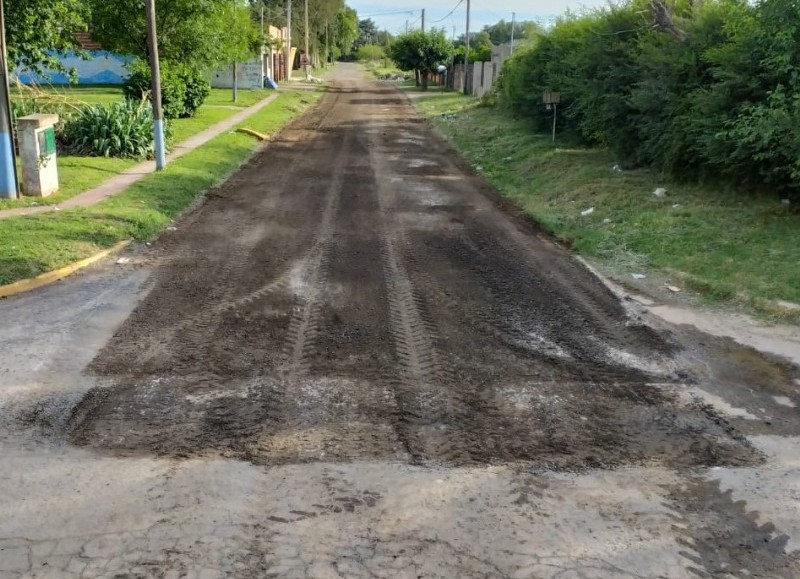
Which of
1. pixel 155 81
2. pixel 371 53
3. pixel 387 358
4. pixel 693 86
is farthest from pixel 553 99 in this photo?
pixel 371 53

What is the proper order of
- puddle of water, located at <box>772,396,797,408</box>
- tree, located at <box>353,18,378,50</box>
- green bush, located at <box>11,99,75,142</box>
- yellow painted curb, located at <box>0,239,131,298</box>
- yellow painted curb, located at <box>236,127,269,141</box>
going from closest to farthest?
puddle of water, located at <box>772,396,797,408</box>, yellow painted curb, located at <box>0,239,131,298</box>, green bush, located at <box>11,99,75,142</box>, yellow painted curb, located at <box>236,127,269,141</box>, tree, located at <box>353,18,378,50</box>

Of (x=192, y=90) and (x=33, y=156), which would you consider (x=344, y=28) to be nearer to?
(x=192, y=90)

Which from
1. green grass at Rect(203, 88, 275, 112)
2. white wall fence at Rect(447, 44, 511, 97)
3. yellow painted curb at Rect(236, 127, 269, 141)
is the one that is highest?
white wall fence at Rect(447, 44, 511, 97)

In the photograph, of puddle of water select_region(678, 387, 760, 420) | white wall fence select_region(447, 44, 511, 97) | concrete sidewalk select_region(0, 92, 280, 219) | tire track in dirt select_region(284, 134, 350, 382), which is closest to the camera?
puddle of water select_region(678, 387, 760, 420)

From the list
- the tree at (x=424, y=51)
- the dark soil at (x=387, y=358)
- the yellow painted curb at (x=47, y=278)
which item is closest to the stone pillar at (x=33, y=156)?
the dark soil at (x=387, y=358)

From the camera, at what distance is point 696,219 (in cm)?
1134

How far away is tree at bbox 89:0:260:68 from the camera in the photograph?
21.6 metres

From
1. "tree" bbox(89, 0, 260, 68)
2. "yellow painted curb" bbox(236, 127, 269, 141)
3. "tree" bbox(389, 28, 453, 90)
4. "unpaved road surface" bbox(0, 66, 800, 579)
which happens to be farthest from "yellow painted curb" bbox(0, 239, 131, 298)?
"tree" bbox(389, 28, 453, 90)

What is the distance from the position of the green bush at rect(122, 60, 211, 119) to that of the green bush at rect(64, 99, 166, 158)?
2.46m

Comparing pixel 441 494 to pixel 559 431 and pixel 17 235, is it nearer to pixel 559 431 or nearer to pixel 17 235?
pixel 559 431

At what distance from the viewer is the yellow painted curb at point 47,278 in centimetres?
830

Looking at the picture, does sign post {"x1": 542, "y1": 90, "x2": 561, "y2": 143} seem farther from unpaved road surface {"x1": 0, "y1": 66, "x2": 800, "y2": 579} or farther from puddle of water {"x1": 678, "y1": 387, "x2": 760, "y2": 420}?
puddle of water {"x1": 678, "y1": 387, "x2": 760, "y2": 420}

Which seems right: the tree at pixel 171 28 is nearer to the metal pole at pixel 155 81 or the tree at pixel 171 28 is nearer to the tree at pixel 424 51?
the metal pole at pixel 155 81

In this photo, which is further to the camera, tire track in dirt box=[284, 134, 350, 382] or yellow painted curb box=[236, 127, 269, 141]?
yellow painted curb box=[236, 127, 269, 141]
